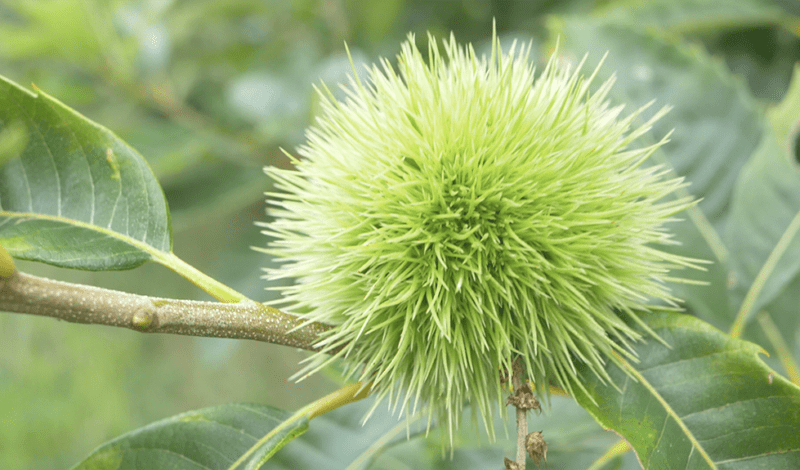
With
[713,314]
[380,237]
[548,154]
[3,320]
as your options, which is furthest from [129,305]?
[3,320]

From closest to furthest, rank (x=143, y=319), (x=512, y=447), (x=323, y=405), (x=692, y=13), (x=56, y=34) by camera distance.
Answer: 1. (x=143, y=319)
2. (x=323, y=405)
3. (x=512, y=447)
4. (x=692, y=13)
5. (x=56, y=34)

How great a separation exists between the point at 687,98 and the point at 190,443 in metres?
0.91

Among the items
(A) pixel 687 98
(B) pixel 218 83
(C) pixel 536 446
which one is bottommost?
(C) pixel 536 446

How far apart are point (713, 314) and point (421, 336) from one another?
0.46m

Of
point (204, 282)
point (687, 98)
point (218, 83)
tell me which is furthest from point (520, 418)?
point (218, 83)

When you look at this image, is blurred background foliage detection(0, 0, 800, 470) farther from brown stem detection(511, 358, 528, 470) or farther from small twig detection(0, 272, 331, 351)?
small twig detection(0, 272, 331, 351)

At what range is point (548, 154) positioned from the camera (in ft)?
A: 1.88

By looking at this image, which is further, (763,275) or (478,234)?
(763,275)

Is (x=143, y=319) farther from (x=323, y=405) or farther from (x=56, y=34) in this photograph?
(x=56, y=34)

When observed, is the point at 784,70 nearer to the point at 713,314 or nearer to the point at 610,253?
the point at 713,314

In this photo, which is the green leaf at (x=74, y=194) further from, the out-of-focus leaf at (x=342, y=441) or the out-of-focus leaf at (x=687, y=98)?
the out-of-focus leaf at (x=687, y=98)

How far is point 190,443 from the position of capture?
0.63 meters

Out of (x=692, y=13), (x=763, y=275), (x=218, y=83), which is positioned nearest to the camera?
(x=763, y=275)

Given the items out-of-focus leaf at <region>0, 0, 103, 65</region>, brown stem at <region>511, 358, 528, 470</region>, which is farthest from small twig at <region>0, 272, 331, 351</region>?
out-of-focus leaf at <region>0, 0, 103, 65</region>
